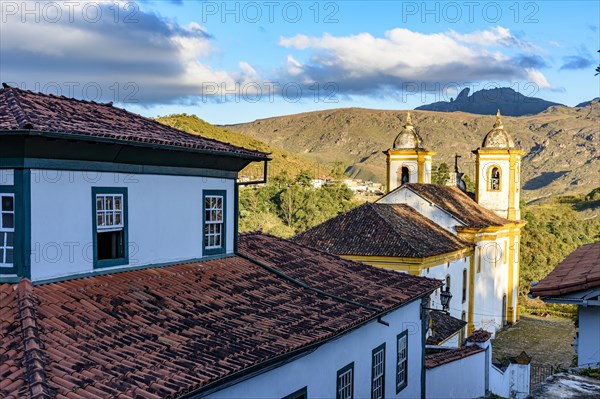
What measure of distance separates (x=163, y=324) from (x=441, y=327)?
17341 millimetres

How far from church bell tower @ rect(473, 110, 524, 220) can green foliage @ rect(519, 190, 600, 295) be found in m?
4.54

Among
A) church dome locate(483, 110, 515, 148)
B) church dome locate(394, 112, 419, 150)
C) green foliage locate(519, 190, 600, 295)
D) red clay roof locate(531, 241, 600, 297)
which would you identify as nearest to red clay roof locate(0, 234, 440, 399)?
red clay roof locate(531, 241, 600, 297)

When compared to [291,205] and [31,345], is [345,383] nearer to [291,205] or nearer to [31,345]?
[31,345]

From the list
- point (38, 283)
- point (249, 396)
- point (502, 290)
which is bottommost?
point (502, 290)

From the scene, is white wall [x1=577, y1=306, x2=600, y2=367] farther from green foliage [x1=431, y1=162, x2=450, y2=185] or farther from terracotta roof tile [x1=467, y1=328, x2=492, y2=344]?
green foliage [x1=431, y1=162, x2=450, y2=185]

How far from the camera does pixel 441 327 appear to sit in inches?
943

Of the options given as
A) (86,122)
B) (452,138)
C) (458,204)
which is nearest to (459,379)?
(86,122)

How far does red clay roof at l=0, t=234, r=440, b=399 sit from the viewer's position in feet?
21.0

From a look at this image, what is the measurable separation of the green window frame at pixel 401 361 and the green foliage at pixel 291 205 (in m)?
31.3

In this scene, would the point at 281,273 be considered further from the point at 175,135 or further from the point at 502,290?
the point at 502,290

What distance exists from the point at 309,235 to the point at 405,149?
445 inches

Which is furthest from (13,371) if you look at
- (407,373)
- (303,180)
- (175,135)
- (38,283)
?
(303,180)

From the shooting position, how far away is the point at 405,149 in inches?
1454

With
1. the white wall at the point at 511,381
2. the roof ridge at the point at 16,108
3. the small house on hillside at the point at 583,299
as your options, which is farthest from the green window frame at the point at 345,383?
the white wall at the point at 511,381
